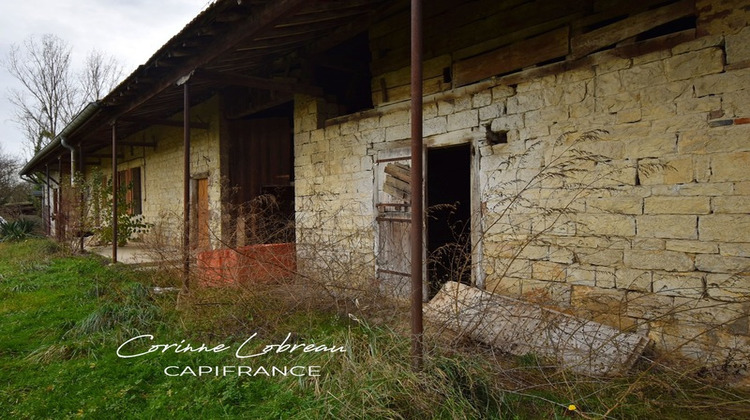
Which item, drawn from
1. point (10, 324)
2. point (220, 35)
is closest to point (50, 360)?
point (10, 324)

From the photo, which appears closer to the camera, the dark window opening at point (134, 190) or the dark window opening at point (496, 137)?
the dark window opening at point (496, 137)

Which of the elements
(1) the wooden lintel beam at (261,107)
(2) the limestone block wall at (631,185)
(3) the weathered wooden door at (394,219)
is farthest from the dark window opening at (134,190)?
(2) the limestone block wall at (631,185)

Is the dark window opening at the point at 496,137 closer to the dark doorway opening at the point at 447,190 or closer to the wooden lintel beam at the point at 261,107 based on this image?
the dark doorway opening at the point at 447,190

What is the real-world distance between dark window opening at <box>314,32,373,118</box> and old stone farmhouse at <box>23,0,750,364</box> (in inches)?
1.4

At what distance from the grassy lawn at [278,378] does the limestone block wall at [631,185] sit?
53cm

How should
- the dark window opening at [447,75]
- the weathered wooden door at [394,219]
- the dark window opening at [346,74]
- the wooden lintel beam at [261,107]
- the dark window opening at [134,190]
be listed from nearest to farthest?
the dark window opening at [447,75], the weathered wooden door at [394,219], the dark window opening at [346,74], the wooden lintel beam at [261,107], the dark window opening at [134,190]

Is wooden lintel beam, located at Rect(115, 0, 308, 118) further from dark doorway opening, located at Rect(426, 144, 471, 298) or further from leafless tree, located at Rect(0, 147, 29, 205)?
leafless tree, located at Rect(0, 147, 29, 205)

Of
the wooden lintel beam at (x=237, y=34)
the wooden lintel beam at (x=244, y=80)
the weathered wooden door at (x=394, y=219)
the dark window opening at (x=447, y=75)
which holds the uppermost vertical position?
the wooden lintel beam at (x=237, y=34)

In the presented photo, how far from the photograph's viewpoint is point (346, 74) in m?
7.10

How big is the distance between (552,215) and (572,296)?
765 millimetres

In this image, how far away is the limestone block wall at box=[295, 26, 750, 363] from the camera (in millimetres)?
3197

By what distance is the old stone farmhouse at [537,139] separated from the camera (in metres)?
3.27

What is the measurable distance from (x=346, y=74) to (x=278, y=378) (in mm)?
5293

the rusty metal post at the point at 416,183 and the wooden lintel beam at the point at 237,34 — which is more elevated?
the wooden lintel beam at the point at 237,34
